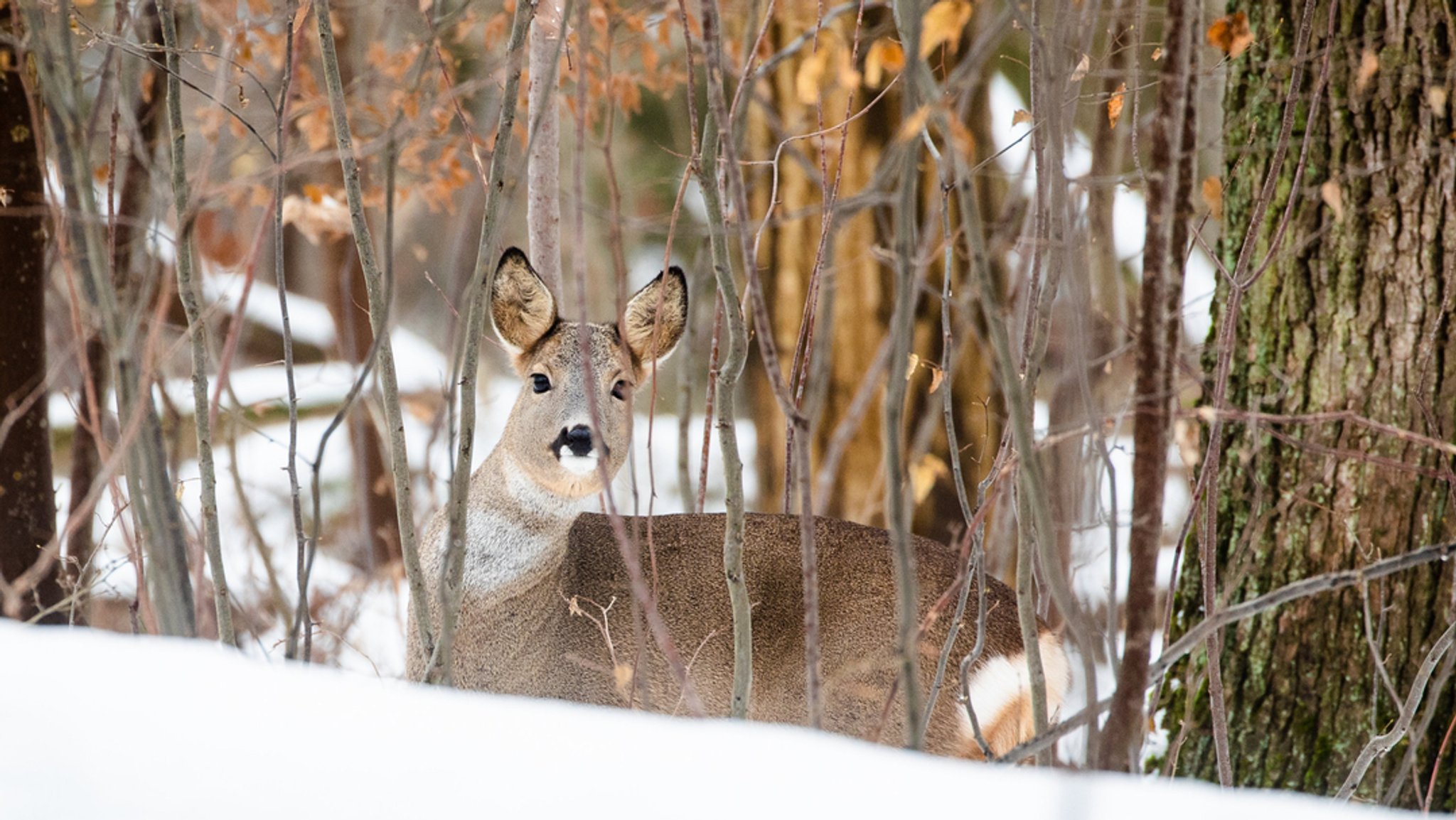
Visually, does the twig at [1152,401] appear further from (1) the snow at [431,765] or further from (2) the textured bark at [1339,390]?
(2) the textured bark at [1339,390]

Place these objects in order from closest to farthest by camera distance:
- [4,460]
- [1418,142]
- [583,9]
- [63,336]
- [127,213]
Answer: [583,9], [1418,142], [4,460], [127,213], [63,336]

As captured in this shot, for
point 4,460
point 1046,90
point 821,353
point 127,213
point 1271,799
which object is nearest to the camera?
point 1271,799

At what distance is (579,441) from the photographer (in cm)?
394

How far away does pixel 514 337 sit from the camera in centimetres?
426

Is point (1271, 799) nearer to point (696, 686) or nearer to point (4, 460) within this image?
point (696, 686)

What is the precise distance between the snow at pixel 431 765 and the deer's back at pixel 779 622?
5.94 ft

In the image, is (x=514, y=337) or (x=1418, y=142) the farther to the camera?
(x=514, y=337)

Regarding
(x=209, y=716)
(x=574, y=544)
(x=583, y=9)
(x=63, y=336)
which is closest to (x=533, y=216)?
(x=574, y=544)

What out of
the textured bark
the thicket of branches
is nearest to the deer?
the thicket of branches

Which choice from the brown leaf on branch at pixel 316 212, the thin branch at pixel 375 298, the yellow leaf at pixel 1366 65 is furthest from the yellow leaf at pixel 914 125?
the brown leaf on branch at pixel 316 212

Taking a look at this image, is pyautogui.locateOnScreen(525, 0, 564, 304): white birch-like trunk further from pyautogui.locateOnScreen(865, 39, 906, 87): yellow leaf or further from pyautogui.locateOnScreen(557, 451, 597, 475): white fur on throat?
pyautogui.locateOnScreen(865, 39, 906, 87): yellow leaf

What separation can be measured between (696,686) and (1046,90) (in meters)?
2.21

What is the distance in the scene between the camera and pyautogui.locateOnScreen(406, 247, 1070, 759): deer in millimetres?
3916

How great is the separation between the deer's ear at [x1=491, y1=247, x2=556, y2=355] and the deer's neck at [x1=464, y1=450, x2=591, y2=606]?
37 cm
